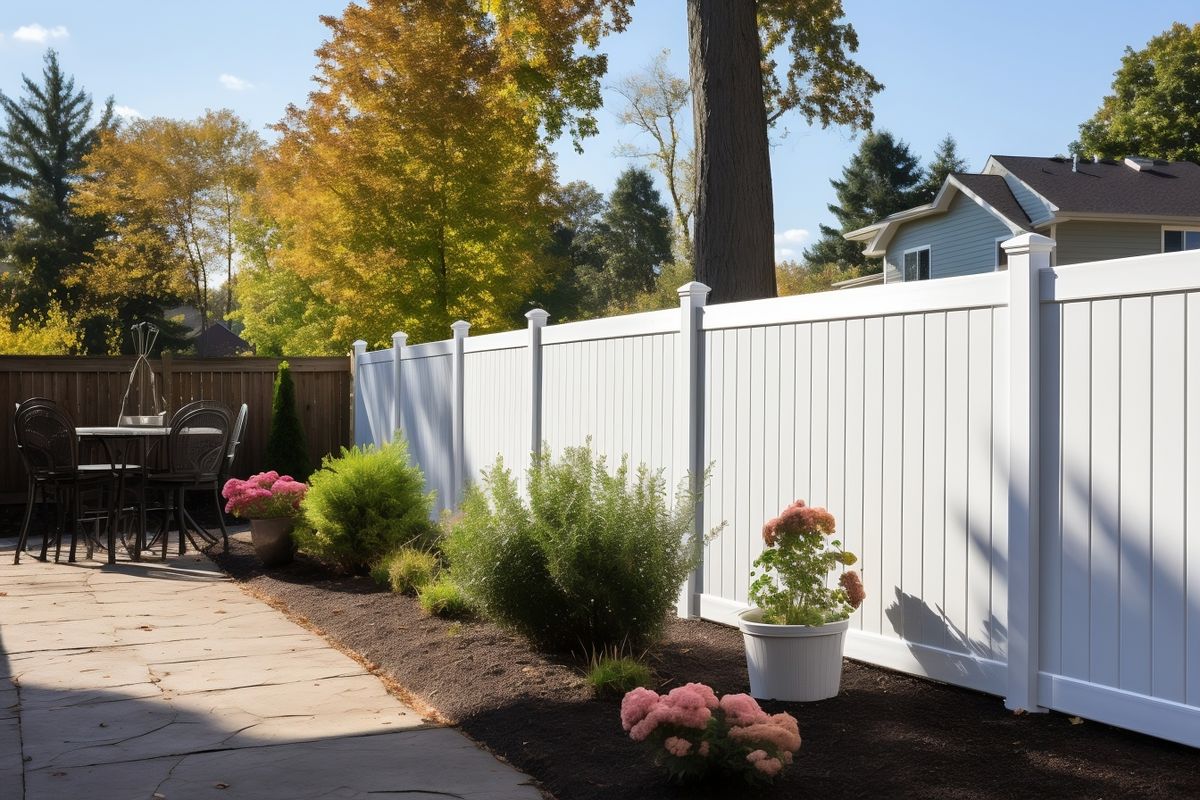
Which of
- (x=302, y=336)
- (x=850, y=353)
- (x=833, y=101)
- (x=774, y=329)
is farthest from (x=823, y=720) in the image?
(x=302, y=336)

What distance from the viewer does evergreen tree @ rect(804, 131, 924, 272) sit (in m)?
40.1

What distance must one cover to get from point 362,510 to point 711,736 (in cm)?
478

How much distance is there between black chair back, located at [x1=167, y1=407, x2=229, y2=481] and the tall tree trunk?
13.9 feet

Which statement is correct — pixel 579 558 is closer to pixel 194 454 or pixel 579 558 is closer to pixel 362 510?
pixel 362 510

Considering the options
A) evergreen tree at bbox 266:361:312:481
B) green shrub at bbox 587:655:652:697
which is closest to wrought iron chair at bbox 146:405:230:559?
evergreen tree at bbox 266:361:312:481

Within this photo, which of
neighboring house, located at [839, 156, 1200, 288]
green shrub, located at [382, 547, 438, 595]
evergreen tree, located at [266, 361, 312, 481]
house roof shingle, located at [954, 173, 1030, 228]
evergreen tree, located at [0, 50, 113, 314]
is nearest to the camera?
green shrub, located at [382, 547, 438, 595]

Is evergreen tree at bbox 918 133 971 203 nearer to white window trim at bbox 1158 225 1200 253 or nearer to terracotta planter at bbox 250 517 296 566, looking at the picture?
white window trim at bbox 1158 225 1200 253

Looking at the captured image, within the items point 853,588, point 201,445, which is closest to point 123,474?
point 201,445

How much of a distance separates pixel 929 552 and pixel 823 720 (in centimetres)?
84

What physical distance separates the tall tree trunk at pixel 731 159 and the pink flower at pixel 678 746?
220 inches

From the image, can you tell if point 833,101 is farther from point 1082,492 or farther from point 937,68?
point 1082,492

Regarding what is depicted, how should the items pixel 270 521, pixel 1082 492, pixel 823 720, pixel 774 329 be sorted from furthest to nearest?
pixel 270 521
pixel 774 329
pixel 823 720
pixel 1082 492

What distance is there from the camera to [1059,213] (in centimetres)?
1852

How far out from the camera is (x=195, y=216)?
31375 mm
